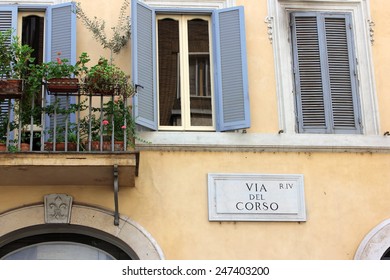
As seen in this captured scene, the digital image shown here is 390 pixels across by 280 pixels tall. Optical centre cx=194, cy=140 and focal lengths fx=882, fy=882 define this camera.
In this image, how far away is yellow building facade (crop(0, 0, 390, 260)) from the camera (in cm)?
981

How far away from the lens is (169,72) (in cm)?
1069

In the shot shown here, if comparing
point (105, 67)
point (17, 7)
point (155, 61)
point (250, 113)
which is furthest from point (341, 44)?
point (17, 7)

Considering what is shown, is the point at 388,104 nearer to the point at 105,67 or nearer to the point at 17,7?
the point at 105,67

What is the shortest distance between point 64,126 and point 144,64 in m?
1.24

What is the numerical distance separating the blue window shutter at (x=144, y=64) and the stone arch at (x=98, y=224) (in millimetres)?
1156

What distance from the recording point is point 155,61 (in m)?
10.6

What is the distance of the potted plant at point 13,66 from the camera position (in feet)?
30.8

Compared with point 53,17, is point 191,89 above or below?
below

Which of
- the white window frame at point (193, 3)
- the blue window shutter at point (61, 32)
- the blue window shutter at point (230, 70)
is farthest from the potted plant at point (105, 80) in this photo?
the white window frame at point (193, 3)

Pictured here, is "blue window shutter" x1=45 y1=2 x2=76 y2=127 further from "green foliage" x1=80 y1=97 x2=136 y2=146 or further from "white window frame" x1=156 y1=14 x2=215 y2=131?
"white window frame" x1=156 y1=14 x2=215 y2=131

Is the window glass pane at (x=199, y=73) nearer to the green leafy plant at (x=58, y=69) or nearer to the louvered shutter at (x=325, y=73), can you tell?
the louvered shutter at (x=325, y=73)

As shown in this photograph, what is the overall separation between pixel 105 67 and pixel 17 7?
1.76m

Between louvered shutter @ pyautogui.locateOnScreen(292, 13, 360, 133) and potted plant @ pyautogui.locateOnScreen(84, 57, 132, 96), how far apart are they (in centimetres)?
229

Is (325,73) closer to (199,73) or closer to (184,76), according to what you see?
(199,73)
